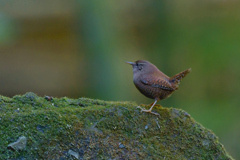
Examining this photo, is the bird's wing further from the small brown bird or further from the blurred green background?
the blurred green background

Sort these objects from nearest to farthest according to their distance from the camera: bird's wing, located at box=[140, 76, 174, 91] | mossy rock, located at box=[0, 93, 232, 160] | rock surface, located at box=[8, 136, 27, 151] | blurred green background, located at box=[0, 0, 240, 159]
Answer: rock surface, located at box=[8, 136, 27, 151] < mossy rock, located at box=[0, 93, 232, 160] < bird's wing, located at box=[140, 76, 174, 91] < blurred green background, located at box=[0, 0, 240, 159]

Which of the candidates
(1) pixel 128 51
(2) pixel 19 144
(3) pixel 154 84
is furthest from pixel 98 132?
(1) pixel 128 51

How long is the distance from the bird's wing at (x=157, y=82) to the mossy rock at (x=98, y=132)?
18.3 inches

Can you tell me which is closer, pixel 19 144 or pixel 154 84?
pixel 19 144

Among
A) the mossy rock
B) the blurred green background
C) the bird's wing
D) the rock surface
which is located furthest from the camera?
the blurred green background

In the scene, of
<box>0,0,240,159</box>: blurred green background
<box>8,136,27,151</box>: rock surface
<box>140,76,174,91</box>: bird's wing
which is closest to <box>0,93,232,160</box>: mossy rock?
<box>8,136,27,151</box>: rock surface

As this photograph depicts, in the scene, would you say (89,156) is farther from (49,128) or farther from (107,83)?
(107,83)

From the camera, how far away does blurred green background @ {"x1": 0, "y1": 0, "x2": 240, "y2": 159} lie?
32.9 ft

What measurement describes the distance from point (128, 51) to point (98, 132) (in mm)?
9095

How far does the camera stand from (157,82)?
4289 mm

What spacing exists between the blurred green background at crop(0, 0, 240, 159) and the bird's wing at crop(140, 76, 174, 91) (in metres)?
4.77

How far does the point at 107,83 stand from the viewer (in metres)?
9.85

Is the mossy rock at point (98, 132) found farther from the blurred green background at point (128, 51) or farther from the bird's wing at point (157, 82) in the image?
the blurred green background at point (128, 51)

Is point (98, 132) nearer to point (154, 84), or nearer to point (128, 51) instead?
point (154, 84)
